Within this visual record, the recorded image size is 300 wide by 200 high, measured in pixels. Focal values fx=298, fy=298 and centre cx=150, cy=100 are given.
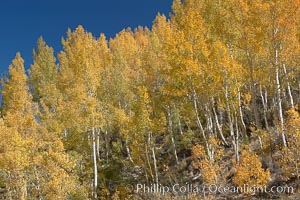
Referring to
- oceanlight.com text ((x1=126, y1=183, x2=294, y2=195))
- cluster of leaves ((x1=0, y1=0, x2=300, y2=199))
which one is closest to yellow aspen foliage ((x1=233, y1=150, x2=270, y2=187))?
cluster of leaves ((x1=0, y1=0, x2=300, y2=199))

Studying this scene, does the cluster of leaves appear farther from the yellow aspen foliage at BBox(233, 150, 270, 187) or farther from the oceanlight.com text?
the oceanlight.com text

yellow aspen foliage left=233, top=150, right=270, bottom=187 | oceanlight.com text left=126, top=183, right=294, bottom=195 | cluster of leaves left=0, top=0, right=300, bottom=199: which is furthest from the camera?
cluster of leaves left=0, top=0, right=300, bottom=199

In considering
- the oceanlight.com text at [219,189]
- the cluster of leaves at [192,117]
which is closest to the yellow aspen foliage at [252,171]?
the cluster of leaves at [192,117]

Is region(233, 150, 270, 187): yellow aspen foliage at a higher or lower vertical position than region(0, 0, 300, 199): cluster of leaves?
lower

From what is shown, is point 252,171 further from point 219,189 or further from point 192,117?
point 192,117

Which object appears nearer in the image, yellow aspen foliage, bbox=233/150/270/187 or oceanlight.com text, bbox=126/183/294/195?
yellow aspen foliage, bbox=233/150/270/187

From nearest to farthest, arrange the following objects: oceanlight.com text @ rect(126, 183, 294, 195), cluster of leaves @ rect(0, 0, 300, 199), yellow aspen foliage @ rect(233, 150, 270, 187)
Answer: yellow aspen foliage @ rect(233, 150, 270, 187) < oceanlight.com text @ rect(126, 183, 294, 195) < cluster of leaves @ rect(0, 0, 300, 199)

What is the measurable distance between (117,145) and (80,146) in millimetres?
3222

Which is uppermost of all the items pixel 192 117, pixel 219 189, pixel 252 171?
pixel 192 117

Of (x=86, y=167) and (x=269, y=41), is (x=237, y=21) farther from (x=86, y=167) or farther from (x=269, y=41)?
(x=86, y=167)

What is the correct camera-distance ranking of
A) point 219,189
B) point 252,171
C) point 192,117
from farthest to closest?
point 192,117, point 219,189, point 252,171

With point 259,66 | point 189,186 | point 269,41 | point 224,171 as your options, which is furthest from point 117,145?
point 269,41

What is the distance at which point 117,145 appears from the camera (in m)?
23.8

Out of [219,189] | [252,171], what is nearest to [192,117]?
[219,189]
